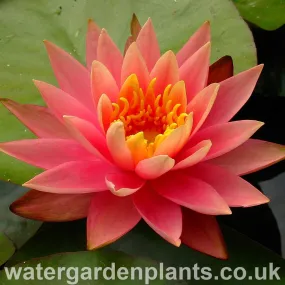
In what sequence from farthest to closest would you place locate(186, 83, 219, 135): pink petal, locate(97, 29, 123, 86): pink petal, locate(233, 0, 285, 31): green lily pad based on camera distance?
locate(233, 0, 285, 31): green lily pad
locate(97, 29, 123, 86): pink petal
locate(186, 83, 219, 135): pink petal

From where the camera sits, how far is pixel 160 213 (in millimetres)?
1074

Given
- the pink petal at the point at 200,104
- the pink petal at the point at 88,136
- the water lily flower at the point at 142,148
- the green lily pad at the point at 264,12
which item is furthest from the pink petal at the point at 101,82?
the green lily pad at the point at 264,12

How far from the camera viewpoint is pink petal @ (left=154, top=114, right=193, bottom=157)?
A: 40.2 inches

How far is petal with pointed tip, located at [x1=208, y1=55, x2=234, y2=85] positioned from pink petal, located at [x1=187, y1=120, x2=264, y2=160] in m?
0.24

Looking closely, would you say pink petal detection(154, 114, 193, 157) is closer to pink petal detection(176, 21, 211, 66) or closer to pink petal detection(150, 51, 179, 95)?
pink petal detection(150, 51, 179, 95)

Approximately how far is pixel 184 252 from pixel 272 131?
636mm

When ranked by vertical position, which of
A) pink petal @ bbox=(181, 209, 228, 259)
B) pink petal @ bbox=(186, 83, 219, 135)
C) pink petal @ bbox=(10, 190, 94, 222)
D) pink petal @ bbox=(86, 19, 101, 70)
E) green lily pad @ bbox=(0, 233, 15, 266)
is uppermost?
pink petal @ bbox=(86, 19, 101, 70)

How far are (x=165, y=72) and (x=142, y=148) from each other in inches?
9.8

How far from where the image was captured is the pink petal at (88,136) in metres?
1.02

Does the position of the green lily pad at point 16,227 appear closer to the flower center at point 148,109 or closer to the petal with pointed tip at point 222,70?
the flower center at point 148,109

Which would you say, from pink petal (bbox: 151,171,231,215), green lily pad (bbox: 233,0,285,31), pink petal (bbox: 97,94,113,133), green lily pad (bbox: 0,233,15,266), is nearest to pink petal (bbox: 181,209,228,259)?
pink petal (bbox: 151,171,231,215)

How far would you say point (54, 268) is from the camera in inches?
45.6

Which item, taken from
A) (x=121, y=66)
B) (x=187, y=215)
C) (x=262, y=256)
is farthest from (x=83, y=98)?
(x=262, y=256)

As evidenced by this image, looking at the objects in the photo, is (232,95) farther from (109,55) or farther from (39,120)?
(39,120)
